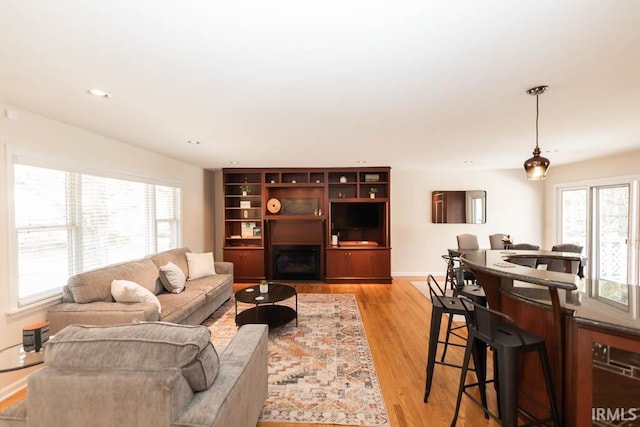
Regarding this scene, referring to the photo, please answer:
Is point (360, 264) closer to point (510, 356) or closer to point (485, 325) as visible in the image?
point (485, 325)

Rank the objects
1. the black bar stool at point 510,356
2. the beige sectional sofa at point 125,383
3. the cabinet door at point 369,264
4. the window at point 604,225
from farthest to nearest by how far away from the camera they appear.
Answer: the cabinet door at point 369,264, the window at point 604,225, the black bar stool at point 510,356, the beige sectional sofa at point 125,383

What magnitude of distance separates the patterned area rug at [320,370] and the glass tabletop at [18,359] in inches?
55.2

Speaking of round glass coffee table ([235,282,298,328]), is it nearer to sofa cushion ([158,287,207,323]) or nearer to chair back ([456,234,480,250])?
sofa cushion ([158,287,207,323])

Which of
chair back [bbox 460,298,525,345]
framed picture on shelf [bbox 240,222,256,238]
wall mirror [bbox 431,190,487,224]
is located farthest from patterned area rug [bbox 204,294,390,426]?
wall mirror [bbox 431,190,487,224]

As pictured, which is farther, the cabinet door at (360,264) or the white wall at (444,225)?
the white wall at (444,225)

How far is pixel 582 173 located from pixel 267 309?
6.25 m

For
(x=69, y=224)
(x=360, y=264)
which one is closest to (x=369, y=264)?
(x=360, y=264)

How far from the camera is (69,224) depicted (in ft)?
9.82

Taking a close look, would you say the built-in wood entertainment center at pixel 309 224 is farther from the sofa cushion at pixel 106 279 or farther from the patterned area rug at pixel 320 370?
the sofa cushion at pixel 106 279

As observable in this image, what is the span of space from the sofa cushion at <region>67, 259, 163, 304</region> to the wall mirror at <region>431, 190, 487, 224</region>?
5.58m

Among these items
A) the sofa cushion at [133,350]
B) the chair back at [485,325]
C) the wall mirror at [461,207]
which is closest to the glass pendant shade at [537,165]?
the chair back at [485,325]

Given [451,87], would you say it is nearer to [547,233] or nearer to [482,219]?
[482,219]

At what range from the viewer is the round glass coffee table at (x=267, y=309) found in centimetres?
341

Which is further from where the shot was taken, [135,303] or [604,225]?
[604,225]
